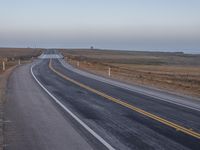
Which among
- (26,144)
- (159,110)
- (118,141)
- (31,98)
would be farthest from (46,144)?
(31,98)

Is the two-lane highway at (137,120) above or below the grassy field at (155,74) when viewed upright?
above

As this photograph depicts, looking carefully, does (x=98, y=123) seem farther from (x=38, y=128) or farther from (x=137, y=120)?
(x=38, y=128)

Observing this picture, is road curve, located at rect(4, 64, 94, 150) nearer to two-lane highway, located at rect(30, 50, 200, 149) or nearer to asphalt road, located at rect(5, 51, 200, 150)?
asphalt road, located at rect(5, 51, 200, 150)

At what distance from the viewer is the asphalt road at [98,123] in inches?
416

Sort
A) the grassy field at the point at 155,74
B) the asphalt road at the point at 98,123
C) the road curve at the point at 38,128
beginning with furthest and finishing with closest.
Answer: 1. the grassy field at the point at 155,74
2. the asphalt road at the point at 98,123
3. the road curve at the point at 38,128

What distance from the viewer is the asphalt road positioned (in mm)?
10578

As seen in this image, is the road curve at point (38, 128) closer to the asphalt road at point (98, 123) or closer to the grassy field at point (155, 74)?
the asphalt road at point (98, 123)

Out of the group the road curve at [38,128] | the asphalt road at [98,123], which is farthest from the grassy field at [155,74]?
the road curve at [38,128]

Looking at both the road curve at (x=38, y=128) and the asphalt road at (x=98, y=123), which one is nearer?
the road curve at (x=38, y=128)

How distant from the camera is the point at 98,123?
13531mm

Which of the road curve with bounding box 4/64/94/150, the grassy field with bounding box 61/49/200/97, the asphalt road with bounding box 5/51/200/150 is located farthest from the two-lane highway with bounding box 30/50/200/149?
the grassy field with bounding box 61/49/200/97

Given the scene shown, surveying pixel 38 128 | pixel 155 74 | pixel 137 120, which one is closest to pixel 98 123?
pixel 137 120

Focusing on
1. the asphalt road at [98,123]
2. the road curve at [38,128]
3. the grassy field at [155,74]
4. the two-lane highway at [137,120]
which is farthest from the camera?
the grassy field at [155,74]

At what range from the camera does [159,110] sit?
657 inches
